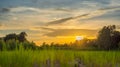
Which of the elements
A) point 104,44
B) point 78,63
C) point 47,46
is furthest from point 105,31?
point 78,63

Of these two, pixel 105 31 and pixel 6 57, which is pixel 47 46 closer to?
pixel 6 57

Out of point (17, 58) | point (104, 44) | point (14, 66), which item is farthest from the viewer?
point (104, 44)

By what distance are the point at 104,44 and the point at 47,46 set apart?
46.8 m

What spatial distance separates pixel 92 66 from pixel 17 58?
1.77 metres

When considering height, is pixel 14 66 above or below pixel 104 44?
above

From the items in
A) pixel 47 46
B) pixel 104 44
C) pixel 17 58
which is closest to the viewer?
pixel 17 58

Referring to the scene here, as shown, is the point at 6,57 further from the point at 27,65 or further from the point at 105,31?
the point at 105,31

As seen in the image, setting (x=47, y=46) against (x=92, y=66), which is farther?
(x=47, y=46)

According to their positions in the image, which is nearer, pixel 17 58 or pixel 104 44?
pixel 17 58

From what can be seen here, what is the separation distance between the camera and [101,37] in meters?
59.5

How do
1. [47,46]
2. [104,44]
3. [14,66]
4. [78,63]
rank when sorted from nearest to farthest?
[78,63] < [14,66] < [47,46] < [104,44]

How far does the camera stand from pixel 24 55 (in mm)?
5938

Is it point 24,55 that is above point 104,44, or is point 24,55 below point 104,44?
above

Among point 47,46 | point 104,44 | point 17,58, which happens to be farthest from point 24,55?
point 104,44
